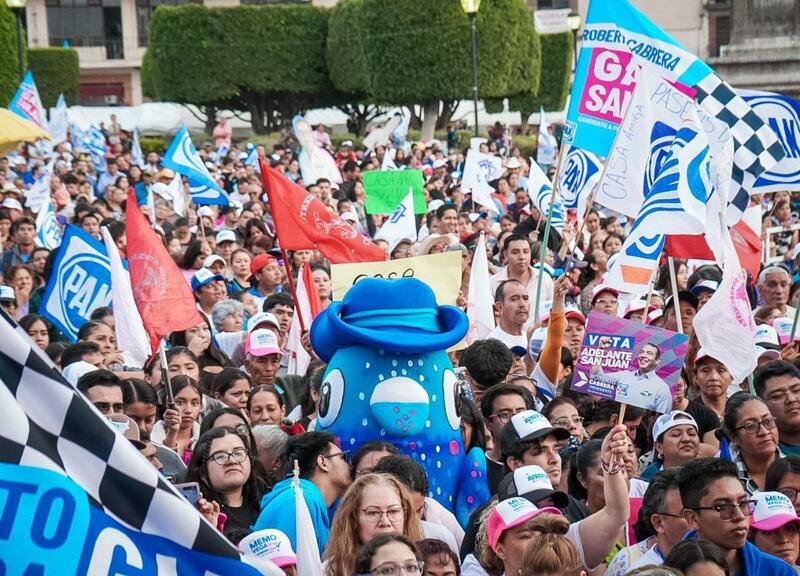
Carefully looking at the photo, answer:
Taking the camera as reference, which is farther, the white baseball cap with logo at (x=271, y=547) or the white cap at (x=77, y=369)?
the white cap at (x=77, y=369)

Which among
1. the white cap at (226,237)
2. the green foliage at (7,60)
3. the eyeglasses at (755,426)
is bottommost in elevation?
the green foliage at (7,60)

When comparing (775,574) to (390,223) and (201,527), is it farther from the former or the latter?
(390,223)

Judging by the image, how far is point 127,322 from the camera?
891 cm

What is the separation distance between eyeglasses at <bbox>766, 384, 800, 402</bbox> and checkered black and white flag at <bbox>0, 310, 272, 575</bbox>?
14.6 ft

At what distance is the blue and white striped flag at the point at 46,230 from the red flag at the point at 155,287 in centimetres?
525

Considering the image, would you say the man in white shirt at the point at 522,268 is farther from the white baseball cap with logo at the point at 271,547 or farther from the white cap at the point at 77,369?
the white baseball cap with logo at the point at 271,547

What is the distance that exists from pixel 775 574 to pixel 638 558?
1.64ft

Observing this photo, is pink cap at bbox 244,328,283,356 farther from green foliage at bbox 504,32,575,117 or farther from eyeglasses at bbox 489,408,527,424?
green foliage at bbox 504,32,575,117

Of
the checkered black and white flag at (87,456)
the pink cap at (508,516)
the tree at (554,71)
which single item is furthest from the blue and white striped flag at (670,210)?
the tree at (554,71)

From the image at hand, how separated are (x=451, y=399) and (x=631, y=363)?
90 centimetres

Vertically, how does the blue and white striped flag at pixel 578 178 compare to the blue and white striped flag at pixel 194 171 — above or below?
above

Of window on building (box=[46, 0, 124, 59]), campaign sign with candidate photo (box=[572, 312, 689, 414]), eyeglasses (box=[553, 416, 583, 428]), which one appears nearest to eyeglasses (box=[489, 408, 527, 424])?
eyeglasses (box=[553, 416, 583, 428])

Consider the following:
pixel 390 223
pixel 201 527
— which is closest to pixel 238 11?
pixel 390 223

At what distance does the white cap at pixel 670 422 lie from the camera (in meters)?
6.79
